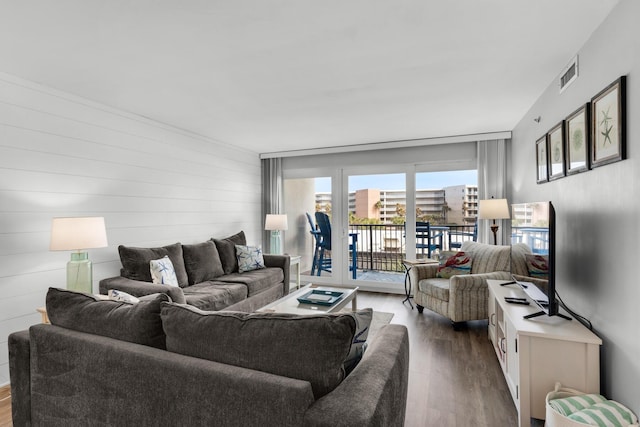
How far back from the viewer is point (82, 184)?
309cm

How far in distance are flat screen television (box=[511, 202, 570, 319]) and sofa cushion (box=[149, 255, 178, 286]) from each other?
121 inches

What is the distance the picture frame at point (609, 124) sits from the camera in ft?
5.62

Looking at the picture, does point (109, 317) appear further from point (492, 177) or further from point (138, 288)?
point (492, 177)

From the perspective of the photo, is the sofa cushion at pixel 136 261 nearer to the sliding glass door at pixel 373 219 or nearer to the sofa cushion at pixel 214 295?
the sofa cushion at pixel 214 295

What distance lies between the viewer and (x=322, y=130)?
4348 mm

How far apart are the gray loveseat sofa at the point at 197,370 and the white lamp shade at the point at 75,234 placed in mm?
1162

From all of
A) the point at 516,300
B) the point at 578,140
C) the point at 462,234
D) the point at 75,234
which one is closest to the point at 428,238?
the point at 462,234

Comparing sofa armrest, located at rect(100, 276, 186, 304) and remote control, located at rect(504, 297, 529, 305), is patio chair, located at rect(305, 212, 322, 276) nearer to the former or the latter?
sofa armrest, located at rect(100, 276, 186, 304)

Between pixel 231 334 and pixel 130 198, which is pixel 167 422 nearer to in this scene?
pixel 231 334

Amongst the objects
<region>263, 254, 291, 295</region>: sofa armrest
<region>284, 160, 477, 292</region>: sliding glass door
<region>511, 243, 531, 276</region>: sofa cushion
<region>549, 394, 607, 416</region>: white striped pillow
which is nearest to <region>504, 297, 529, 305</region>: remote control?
<region>511, 243, 531, 276</region>: sofa cushion

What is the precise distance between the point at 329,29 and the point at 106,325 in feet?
6.39

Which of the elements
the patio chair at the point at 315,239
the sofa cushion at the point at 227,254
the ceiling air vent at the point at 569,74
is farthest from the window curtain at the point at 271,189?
the ceiling air vent at the point at 569,74

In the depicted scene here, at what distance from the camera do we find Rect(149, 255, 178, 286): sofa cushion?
3.21 m

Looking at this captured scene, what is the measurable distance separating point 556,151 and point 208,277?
3.71 metres
